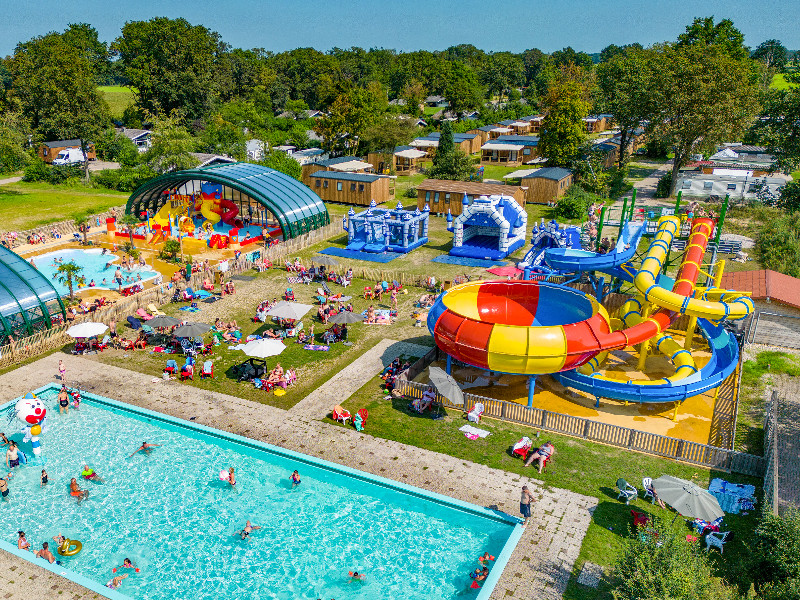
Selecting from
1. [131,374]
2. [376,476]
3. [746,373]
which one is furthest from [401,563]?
[746,373]

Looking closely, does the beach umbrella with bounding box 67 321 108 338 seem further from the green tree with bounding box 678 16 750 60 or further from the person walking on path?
the green tree with bounding box 678 16 750 60

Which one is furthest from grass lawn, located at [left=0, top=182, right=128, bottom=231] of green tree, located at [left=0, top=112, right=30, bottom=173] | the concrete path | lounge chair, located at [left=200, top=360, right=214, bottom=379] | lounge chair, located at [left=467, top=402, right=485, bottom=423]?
lounge chair, located at [left=467, top=402, right=485, bottom=423]

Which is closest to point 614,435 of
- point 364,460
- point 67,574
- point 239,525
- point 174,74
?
point 364,460

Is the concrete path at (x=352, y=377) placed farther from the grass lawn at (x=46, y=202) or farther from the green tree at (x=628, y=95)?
the green tree at (x=628, y=95)

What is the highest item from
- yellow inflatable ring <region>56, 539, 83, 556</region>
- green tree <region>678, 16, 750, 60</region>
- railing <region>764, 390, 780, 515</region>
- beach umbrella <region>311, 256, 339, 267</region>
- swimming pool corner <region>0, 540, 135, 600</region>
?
green tree <region>678, 16, 750, 60</region>

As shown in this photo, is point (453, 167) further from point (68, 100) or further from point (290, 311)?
point (68, 100)

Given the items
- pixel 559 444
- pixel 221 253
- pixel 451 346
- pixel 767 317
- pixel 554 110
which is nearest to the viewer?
pixel 559 444

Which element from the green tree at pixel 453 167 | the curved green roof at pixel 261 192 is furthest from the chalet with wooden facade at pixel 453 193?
the green tree at pixel 453 167

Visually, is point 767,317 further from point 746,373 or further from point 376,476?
point 376,476
